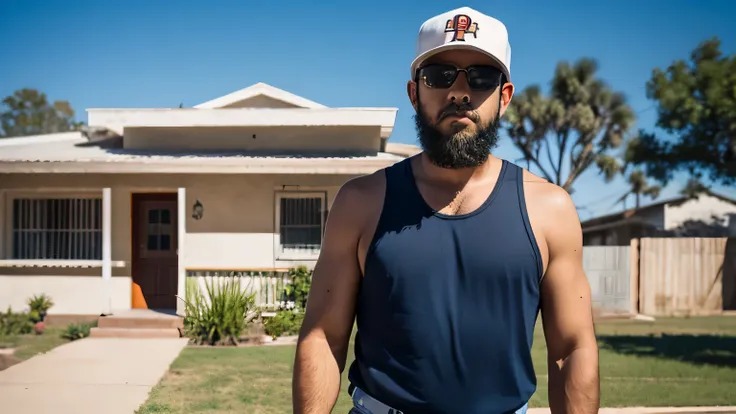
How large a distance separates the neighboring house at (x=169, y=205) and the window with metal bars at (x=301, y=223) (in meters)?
0.02

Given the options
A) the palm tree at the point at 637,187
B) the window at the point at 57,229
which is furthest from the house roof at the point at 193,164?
the palm tree at the point at 637,187

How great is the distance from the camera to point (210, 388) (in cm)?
830

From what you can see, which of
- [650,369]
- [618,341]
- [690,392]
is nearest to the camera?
[690,392]

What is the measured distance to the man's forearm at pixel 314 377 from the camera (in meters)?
2.03

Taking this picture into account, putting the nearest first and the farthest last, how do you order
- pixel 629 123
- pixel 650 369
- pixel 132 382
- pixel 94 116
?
1. pixel 132 382
2. pixel 650 369
3. pixel 94 116
4. pixel 629 123

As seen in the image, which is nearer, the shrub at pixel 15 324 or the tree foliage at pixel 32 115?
the shrub at pixel 15 324

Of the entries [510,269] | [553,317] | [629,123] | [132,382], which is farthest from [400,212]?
[629,123]

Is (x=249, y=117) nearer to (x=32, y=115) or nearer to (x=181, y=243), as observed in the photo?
(x=181, y=243)

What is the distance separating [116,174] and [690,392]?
10.2 metres

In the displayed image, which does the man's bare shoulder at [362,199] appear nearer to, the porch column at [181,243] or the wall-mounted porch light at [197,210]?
the porch column at [181,243]

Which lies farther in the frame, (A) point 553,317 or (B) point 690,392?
(B) point 690,392

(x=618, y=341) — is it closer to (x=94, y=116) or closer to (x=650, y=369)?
(x=650, y=369)

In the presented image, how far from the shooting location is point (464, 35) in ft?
6.53

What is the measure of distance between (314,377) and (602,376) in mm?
7787
